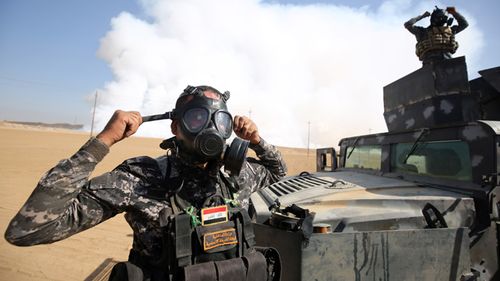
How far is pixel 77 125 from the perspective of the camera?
141 m

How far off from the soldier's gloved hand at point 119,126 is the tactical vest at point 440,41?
172 inches

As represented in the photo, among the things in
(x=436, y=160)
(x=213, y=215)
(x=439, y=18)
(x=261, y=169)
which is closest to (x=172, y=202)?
(x=213, y=215)

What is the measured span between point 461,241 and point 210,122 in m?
1.79

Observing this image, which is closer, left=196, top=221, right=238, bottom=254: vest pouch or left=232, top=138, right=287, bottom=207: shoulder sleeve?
left=196, top=221, right=238, bottom=254: vest pouch

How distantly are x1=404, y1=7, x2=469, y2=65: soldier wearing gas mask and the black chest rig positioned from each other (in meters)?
4.05

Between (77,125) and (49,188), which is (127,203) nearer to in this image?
(49,188)

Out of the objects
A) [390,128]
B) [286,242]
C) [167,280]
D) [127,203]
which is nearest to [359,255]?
[286,242]

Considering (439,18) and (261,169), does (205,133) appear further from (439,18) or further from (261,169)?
(439,18)

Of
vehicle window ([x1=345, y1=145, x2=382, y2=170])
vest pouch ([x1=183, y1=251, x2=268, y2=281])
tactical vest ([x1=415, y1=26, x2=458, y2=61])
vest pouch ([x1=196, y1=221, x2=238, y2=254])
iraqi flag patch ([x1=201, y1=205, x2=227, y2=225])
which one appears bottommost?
vest pouch ([x1=183, y1=251, x2=268, y2=281])

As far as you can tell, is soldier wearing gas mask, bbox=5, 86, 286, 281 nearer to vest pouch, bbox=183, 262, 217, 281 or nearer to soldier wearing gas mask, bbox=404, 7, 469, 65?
vest pouch, bbox=183, 262, 217, 281

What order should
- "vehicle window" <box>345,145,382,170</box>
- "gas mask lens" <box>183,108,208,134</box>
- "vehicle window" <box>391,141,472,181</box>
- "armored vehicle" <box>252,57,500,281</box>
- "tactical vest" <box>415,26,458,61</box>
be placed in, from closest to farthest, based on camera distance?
"gas mask lens" <box>183,108,208,134</box>
"armored vehicle" <box>252,57,500,281</box>
"vehicle window" <box>391,141,472,181</box>
"vehicle window" <box>345,145,382,170</box>
"tactical vest" <box>415,26,458,61</box>

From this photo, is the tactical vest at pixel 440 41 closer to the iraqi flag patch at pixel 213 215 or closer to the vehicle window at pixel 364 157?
the vehicle window at pixel 364 157

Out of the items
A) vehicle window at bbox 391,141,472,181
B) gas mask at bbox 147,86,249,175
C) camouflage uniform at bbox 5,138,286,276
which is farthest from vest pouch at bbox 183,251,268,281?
vehicle window at bbox 391,141,472,181

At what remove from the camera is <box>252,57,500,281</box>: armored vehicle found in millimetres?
2111
